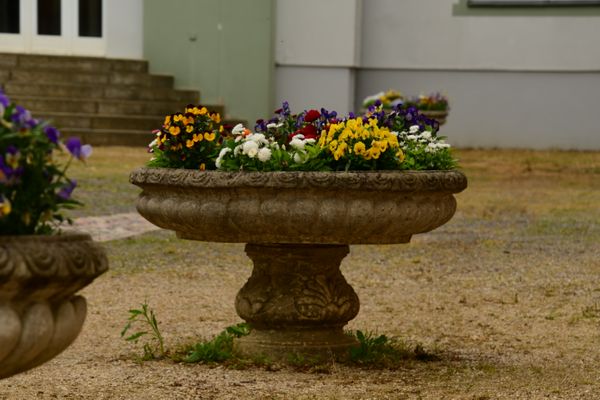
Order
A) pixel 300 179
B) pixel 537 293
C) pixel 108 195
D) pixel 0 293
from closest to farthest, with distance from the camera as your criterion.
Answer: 1. pixel 0 293
2. pixel 300 179
3. pixel 537 293
4. pixel 108 195

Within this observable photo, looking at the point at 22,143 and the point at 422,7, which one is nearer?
the point at 22,143

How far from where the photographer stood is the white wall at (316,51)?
22516mm

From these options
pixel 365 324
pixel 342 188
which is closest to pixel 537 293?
pixel 365 324

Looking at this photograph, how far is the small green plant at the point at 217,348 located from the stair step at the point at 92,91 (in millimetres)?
15040

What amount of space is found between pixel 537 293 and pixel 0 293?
19.4 feet

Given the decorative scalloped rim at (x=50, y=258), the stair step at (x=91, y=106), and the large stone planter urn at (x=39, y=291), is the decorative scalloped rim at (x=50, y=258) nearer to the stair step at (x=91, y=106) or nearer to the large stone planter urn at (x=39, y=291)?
the large stone planter urn at (x=39, y=291)

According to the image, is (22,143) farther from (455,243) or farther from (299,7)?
(299,7)

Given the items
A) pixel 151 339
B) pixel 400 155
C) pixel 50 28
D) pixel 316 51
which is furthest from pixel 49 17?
pixel 400 155

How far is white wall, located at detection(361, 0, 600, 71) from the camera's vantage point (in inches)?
893

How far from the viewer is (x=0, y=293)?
349 cm

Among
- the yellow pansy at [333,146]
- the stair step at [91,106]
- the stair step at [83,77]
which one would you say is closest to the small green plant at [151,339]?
the yellow pansy at [333,146]

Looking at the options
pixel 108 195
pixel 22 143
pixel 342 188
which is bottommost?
pixel 108 195

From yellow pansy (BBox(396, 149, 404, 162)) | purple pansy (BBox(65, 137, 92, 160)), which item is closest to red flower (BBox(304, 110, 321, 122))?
yellow pansy (BBox(396, 149, 404, 162))

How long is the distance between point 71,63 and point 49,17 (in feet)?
3.96
